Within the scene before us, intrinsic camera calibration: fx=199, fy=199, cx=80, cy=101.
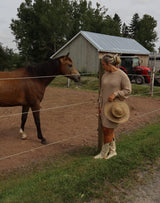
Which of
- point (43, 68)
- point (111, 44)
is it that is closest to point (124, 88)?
point (43, 68)

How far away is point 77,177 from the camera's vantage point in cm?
269

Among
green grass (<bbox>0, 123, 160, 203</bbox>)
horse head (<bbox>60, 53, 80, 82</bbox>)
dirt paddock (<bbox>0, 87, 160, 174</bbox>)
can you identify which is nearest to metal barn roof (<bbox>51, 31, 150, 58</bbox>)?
dirt paddock (<bbox>0, 87, 160, 174</bbox>)

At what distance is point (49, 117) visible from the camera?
21.7ft

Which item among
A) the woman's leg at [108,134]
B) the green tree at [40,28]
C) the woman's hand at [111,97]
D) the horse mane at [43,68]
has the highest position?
the green tree at [40,28]

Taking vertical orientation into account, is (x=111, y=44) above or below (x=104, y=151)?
above

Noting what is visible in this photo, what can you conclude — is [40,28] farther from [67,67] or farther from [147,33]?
[67,67]

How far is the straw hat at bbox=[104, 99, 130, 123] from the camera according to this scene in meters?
2.97

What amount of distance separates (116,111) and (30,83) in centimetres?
207

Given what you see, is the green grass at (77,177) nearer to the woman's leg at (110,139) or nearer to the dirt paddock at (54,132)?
the woman's leg at (110,139)

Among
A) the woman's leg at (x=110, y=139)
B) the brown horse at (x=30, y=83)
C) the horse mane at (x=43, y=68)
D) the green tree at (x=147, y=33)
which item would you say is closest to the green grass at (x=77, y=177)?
the woman's leg at (x=110, y=139)

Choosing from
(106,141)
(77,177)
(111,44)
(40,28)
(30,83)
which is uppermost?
(40,28)

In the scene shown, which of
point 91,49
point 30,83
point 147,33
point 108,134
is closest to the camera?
point 108,134

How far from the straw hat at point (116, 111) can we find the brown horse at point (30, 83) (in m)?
1.61

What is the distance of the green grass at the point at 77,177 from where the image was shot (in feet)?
7.72
